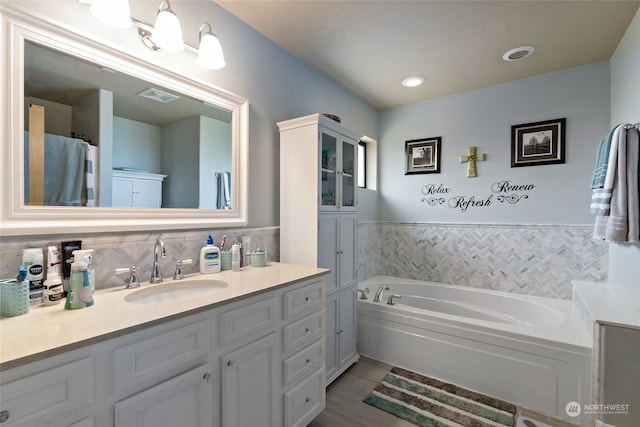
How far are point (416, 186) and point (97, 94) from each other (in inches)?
117

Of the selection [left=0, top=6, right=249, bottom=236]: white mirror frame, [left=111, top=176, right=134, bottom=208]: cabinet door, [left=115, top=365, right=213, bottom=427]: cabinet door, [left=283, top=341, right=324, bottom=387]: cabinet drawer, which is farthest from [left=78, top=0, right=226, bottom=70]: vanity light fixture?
[left=283, top=341, right=324, bottom=387]: cabinet drawer

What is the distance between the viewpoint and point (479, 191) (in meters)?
2.94

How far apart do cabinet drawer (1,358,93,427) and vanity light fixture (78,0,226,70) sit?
136 cm

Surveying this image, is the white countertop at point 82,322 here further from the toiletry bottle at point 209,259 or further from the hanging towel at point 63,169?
the hanging towel at point 63,169

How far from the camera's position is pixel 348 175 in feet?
7.68

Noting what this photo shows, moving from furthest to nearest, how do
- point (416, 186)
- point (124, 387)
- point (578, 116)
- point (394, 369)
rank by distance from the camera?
point (416, 186)
point (578, 116)
point (394, 369)
point (124, 387)

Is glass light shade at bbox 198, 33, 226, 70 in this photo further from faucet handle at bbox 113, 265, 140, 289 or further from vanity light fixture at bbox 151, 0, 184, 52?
faucet handle at bbox 113, 265, 140, 289

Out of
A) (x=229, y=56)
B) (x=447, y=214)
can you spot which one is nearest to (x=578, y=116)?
(x=447, y=214)

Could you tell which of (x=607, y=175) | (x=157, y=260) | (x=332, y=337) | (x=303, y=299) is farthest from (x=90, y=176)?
(x=607, y=175)

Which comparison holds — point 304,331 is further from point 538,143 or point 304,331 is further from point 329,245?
point 538,143

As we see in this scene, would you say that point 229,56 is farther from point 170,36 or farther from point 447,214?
point 447,214

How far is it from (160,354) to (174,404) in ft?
0.63

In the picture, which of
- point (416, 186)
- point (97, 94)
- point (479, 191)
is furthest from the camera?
point (416, 186)

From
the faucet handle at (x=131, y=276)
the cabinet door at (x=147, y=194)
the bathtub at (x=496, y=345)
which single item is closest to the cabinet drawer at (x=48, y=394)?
the faucet handle at (x=131, y=276)
